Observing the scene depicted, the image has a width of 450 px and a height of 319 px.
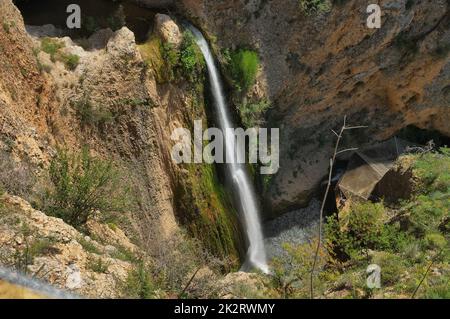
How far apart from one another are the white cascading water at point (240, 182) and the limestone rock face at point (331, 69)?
0.80 m

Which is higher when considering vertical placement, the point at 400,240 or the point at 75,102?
the point at 75,102

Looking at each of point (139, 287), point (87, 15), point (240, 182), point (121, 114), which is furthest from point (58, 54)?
point (139, 287)

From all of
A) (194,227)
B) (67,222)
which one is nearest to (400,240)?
(194,227)

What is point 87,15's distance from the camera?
44.4 feet

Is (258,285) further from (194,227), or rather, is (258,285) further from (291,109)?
(291,109)

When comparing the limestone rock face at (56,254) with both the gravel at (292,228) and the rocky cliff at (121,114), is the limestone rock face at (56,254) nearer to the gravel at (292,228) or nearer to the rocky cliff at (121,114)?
the rocky cliff at (121,114)

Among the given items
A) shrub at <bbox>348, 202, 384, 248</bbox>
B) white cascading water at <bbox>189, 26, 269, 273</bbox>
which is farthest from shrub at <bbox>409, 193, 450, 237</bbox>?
white cascading water at <bbox>189, 26, 269, 273</bbox>

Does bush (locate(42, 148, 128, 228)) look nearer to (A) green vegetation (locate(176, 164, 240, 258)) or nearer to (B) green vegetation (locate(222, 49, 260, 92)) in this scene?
(A) green vegetation (locate(176, 164, 240, 258))

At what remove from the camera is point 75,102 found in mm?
11789

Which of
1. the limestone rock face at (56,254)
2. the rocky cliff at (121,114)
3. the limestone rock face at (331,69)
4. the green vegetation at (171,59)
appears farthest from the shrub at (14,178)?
the limestone rock face at (331,69)

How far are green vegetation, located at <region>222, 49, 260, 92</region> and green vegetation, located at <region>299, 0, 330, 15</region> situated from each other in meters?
2.10
